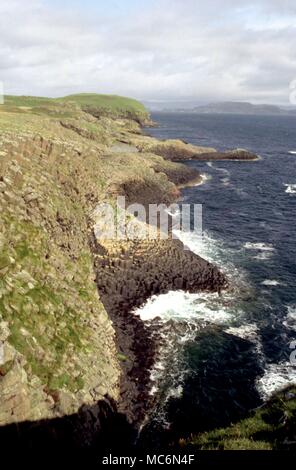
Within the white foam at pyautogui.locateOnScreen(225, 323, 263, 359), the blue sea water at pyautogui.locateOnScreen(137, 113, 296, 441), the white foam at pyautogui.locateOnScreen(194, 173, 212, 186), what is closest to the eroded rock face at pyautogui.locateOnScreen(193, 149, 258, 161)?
the white foam at pyautogui.locateOnScreen(194, 173, 212, 186)

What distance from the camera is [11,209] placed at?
94.9 ft

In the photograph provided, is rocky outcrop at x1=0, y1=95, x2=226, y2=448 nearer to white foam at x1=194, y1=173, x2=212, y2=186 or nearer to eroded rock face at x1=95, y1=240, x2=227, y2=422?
eroded rock face at x1=95, y1=240, x2=227, y2=422

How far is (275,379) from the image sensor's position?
2977 centimetres

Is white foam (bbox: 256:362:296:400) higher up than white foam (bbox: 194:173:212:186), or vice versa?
Result: white foam (bbox: 194:173:212:186)

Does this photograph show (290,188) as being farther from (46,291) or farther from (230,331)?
(46,291)

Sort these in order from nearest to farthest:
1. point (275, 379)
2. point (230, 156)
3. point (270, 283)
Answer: point (275, 379), point (270, 283), point (230, 156)

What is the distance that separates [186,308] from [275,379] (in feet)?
36.2

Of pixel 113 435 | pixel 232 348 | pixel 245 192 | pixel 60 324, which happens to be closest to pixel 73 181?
pixel 60 324

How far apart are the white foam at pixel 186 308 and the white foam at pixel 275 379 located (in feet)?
21.8

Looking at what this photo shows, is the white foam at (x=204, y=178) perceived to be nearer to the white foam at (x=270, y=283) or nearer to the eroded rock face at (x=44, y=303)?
the white foam at (x=270, y=283)

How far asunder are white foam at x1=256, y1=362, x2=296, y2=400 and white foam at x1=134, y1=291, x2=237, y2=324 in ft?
21.8

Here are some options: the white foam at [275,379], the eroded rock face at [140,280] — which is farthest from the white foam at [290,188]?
the white foam at [275,379]

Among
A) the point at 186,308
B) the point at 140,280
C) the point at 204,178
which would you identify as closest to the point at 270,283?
the point at 186,308

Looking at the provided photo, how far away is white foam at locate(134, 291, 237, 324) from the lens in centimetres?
3619
